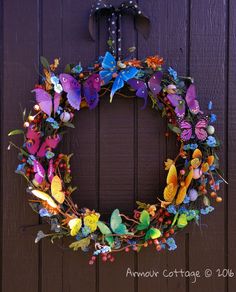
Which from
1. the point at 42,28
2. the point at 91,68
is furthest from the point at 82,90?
the point at 42,28

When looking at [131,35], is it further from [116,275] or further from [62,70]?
[116,275]

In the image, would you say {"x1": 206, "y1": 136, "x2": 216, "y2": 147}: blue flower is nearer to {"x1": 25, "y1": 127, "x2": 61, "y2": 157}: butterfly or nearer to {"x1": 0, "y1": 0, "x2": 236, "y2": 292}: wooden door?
{"x1": 0, "y1": 0, "x2": 236, "y2": 292}: wooden door

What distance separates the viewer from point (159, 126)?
4.73ft

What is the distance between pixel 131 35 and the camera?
144cm

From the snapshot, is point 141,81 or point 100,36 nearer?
point 141,81

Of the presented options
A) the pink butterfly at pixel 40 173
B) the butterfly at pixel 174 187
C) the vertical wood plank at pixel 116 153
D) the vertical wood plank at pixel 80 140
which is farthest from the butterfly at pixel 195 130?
the pink butterfly at pixel 40 173

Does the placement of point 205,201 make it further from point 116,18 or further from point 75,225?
point 116,18

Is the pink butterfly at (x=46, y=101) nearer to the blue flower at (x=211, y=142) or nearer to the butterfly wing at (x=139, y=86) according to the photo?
the butterfly wing at (x=139, y=86)

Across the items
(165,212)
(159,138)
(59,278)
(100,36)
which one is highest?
(100,36)

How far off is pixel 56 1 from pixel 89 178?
649mm

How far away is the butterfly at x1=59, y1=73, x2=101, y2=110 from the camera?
1.30 meters

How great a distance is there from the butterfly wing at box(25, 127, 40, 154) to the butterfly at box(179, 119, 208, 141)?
47 centimetres

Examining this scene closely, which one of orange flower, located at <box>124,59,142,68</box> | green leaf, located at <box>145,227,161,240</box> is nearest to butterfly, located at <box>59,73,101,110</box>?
orange flower, located at <box>124,59,142,68</box>

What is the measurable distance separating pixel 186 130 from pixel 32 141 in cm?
50
